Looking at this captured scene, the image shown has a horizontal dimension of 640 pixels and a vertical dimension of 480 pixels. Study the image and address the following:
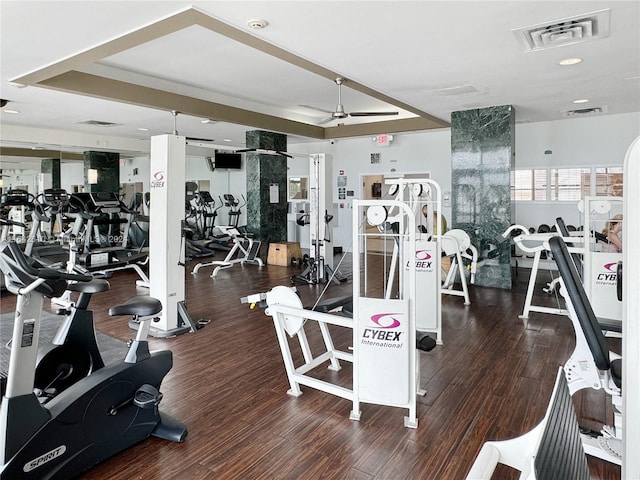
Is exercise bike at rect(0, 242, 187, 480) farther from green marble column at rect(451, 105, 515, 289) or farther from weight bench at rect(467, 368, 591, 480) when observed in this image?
green marble column at rect(451, 105, 515, 289)

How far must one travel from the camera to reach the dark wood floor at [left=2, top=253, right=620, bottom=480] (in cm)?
229

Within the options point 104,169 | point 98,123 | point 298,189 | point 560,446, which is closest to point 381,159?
point 298,189

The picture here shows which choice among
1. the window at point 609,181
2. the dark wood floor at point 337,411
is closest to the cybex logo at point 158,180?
the dark wood floor at point 337,411

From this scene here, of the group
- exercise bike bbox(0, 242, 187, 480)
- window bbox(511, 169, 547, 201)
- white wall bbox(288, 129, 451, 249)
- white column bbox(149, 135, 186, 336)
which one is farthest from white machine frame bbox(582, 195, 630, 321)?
white wall bbox(288, 129, 451, 249)

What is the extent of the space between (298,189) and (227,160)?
2125 mm

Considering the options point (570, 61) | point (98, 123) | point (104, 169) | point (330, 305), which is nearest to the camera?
point (330, 305)

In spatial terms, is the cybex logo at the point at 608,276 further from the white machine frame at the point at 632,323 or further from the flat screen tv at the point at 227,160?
the flat screen tv at the point at 227,160

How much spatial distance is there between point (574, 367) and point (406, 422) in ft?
3.36

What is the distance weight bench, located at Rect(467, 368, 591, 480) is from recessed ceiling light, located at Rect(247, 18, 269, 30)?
10.0 ft

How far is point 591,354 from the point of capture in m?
2.25

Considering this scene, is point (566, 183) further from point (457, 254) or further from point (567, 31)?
point (567, 31)

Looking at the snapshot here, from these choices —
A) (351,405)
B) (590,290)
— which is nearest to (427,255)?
(590,290)

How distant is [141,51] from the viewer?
5.00m

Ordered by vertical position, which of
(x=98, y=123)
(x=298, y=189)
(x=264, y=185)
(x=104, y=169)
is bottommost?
(x=264, y=185)
